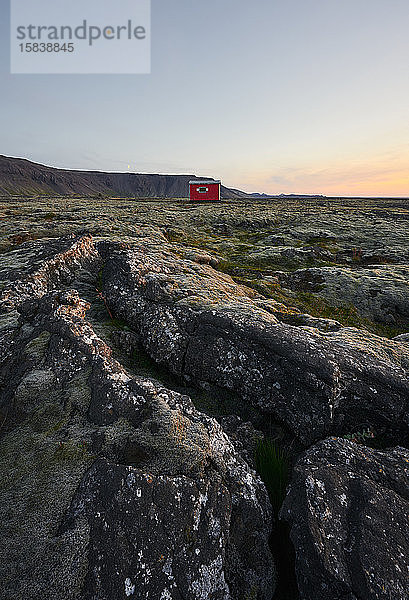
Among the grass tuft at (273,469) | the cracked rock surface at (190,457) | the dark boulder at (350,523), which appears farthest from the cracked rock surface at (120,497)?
the dark boulder at (350,523)

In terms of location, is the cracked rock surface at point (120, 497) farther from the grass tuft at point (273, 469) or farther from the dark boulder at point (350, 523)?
the dark boulder at point (350, 523)

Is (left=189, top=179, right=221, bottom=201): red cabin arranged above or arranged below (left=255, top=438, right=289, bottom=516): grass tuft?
above

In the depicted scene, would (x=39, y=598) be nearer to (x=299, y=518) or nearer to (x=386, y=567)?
(x=299, y=518)

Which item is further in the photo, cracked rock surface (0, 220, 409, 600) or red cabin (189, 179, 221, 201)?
red cabin (189, 179, 221, 201)

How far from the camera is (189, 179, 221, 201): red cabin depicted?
120125mm

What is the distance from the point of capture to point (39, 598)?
4.89 metres

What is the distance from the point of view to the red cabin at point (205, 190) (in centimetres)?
12012

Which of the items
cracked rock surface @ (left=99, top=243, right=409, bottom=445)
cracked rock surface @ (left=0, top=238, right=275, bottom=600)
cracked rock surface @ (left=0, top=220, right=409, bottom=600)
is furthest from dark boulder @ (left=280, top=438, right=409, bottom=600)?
cracked rock surface @ (left=99, top=243, right=409, bottom=445)

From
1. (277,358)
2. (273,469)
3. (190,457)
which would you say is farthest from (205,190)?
(190,457)

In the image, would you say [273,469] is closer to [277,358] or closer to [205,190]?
[277,358]

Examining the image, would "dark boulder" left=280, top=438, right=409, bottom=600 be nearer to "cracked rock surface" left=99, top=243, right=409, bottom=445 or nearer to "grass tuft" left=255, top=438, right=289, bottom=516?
"grass tuft" left=255, top=438, right=289, bottom=516

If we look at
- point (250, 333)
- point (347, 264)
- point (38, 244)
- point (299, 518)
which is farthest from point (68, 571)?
point (347, 264)

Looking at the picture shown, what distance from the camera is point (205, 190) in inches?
4776

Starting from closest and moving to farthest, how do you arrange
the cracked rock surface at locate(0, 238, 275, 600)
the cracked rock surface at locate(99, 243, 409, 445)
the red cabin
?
the cracked rock surface at locate(0, 238, 275, 600)
the cracked rock surface at locate(99, 243, 409, 445)
the red cabin
